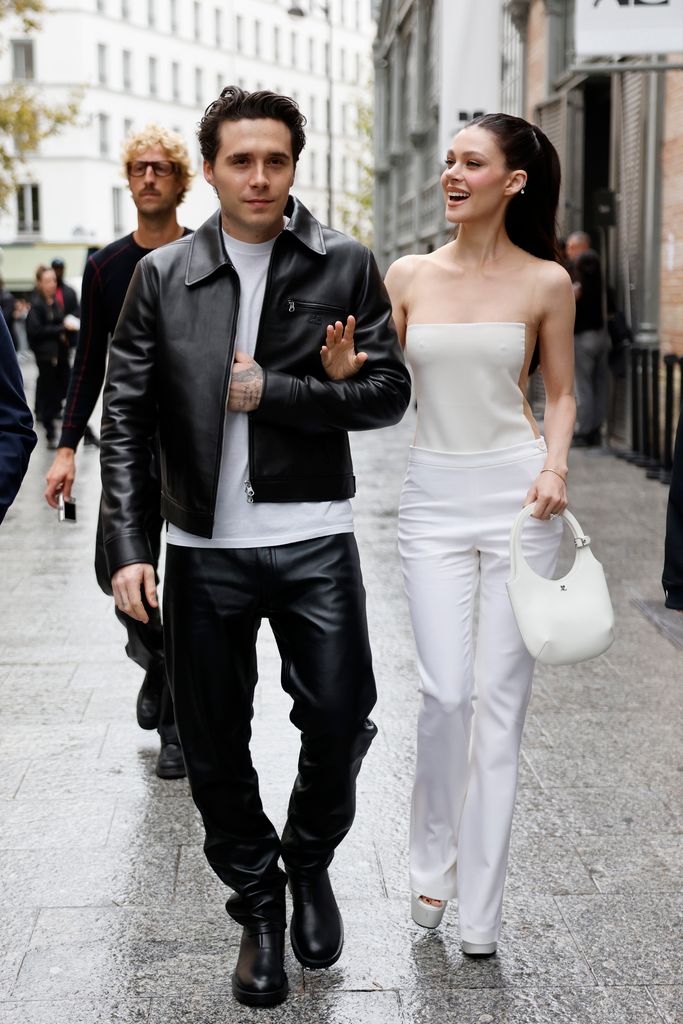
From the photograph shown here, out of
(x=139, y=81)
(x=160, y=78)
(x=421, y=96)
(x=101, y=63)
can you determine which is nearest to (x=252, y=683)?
(x=421, y=96)

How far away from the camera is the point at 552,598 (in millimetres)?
3613

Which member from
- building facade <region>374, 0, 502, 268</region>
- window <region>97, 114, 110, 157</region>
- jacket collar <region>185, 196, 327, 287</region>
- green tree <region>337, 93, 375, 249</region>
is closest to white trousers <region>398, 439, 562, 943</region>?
jacket collar <region>185, 196, 327, 287</region>

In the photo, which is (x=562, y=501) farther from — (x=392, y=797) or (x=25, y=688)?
(x=25, y=688)

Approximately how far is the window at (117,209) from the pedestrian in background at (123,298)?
67.2m

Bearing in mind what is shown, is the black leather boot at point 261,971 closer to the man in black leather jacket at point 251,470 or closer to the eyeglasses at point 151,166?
the man in black leather jacket at point 251,470

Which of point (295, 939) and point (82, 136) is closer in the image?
point (295, 939)

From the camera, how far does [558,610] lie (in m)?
3.61

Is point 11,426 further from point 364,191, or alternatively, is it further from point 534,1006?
point 364,191

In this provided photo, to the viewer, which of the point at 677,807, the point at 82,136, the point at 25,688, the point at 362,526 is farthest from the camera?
the point at 82,136

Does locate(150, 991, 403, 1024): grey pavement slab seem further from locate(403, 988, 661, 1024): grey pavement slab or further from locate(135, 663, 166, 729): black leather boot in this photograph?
locate(135, 663, 166, 729): black leather boot

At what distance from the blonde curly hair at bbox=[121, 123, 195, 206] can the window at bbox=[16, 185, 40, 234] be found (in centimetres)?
6485

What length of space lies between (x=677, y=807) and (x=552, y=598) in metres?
1.55

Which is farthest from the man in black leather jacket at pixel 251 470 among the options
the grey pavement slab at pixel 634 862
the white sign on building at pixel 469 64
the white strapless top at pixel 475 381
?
the white sign on building at pixel 469 64

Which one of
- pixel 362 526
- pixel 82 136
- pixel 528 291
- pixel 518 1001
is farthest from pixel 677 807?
pixel 82 136
